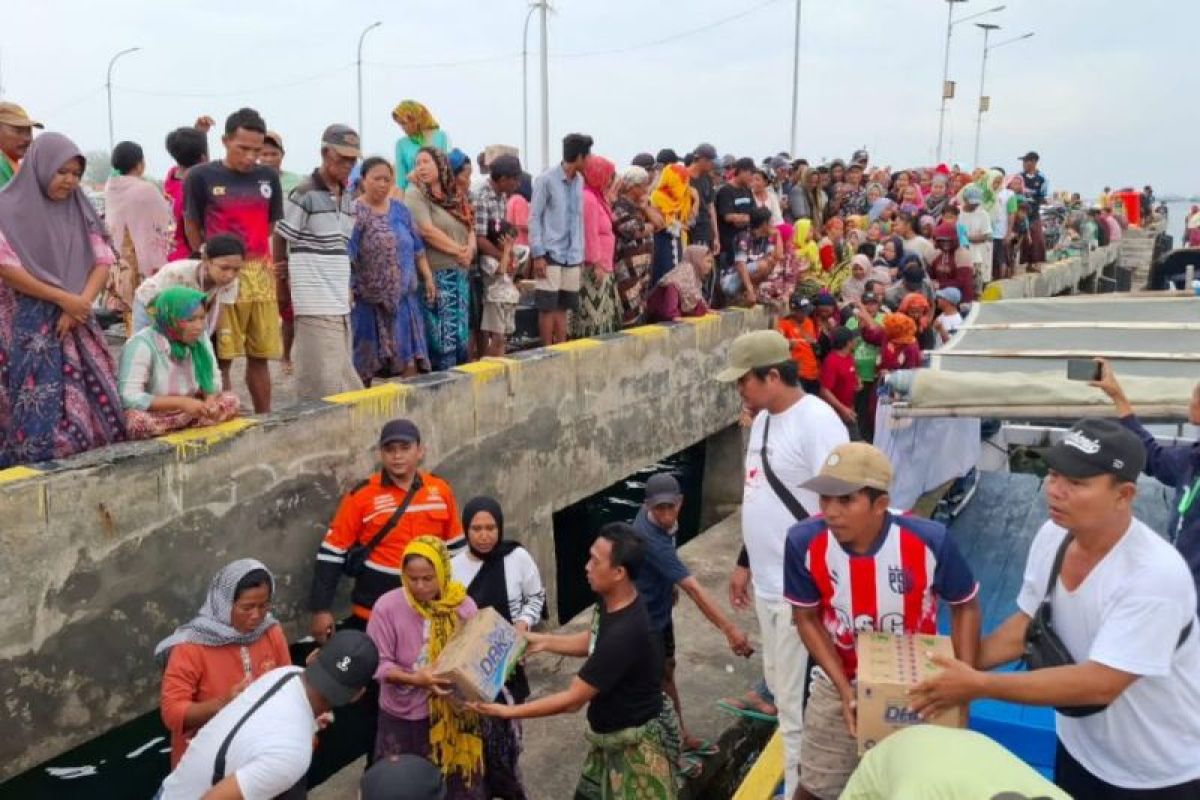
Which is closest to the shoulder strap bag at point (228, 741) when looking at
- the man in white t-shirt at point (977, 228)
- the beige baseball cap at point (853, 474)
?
the beige baseball cap at point (853, 474)

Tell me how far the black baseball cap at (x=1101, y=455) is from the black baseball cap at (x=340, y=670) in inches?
90.8

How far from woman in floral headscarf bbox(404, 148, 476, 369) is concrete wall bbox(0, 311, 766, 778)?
490mm

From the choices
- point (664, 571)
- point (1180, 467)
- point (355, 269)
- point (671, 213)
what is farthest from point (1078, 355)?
point (355, 269)

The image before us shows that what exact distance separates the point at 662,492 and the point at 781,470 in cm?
71

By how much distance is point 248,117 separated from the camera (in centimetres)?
617

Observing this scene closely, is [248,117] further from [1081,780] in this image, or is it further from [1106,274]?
[1106,274]

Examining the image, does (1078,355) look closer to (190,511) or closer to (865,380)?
(865,380)

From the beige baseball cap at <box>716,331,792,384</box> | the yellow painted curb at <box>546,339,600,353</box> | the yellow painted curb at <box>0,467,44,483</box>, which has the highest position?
the beige baseball cap at <box>716,331,792,384</box>

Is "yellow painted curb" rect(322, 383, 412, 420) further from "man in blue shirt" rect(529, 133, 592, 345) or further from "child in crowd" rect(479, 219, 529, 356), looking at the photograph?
"man in blue shirt" rect(529, 133, 592, 345)

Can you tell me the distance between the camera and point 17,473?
4.82m

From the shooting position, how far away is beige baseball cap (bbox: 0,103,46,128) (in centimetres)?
559

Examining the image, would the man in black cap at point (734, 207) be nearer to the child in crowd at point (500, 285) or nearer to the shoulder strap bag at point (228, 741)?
the child in crowd at point (500, 285)

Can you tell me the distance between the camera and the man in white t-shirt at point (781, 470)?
455 centimetres

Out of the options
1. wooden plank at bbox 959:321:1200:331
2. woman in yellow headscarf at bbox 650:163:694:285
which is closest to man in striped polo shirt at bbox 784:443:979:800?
wooden plank at bbox 959:321:1200:331
